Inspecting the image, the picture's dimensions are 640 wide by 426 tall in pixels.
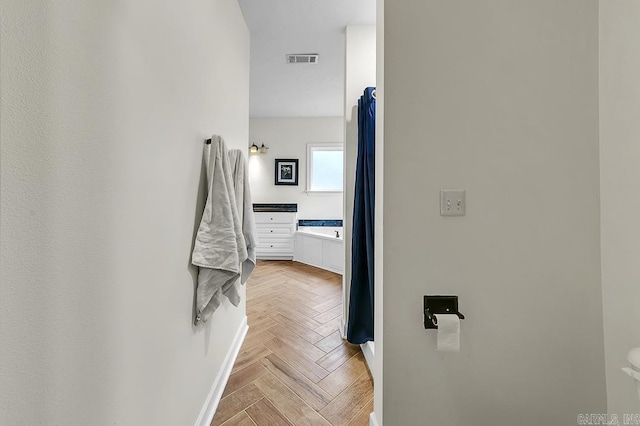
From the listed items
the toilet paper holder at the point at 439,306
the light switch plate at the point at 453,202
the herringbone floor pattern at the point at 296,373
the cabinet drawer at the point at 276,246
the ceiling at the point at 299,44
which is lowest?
the herringbone floor pattern at the point at 296,373

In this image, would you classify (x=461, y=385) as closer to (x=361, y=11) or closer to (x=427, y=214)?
(x=427, y=214)

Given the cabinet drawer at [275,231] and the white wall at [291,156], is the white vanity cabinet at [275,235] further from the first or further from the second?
the white wall at [291,156]

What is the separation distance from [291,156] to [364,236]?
3.67 metres

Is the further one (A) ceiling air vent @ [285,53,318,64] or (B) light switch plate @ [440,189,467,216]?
(A) ceiling air vent @ [285,53,318,64]

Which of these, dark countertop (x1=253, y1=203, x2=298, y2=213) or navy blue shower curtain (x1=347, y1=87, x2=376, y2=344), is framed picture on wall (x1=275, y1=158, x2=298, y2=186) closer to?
dark countertop (x1=253, y1=203, x2=298, y2=213)

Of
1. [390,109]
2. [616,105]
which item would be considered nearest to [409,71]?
[390,109]

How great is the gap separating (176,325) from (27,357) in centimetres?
58

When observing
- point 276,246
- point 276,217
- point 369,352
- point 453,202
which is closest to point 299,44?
point 453,202

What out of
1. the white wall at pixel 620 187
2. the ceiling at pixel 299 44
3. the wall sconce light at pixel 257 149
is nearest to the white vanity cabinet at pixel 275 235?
the wall sconce light at pixel 257 149

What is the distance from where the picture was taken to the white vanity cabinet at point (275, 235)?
4789mm

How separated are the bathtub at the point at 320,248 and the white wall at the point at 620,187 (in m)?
3.02

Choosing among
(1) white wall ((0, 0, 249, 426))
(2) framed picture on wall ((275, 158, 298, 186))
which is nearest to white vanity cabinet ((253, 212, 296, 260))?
(2) framed picture on wall ((275, 158, 298, 186))

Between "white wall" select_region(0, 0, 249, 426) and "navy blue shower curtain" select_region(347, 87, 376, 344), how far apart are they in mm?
1077

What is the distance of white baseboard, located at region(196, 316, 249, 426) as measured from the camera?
1297 mm
